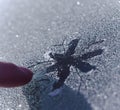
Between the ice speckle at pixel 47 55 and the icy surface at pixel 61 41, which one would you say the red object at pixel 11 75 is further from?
the ice speckle at pixel 47 55

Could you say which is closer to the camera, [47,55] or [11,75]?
[11,75]

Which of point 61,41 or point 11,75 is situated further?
point 61,41

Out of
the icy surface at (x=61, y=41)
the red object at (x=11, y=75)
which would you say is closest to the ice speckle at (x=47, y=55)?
the icy surface at (x=61, y=41)

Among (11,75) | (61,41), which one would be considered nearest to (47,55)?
(61,41)

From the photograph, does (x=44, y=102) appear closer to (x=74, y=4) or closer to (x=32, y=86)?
(x=32, y=86)

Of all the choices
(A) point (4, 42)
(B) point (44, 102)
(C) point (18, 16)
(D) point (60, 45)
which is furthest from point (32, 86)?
(C) point (18, 16)

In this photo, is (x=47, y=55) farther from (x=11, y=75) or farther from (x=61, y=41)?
(x=11, y=75)

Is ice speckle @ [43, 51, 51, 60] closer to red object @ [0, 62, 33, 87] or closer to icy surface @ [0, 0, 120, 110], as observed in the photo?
icy surface @ [0, 0, 120, 110]

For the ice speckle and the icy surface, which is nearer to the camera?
the icy surface

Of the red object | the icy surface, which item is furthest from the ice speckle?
the red object
